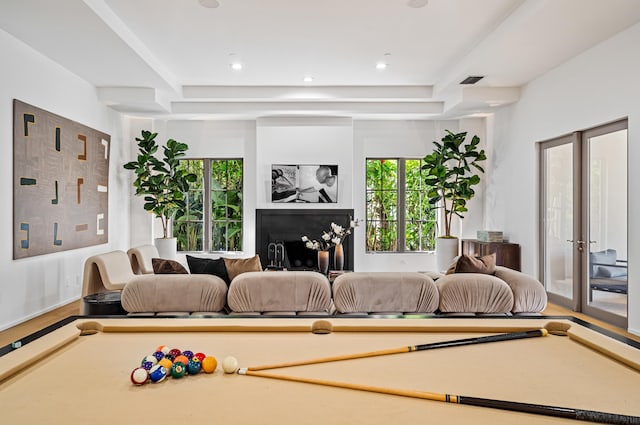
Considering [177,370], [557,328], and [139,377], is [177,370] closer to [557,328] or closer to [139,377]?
[139,377]

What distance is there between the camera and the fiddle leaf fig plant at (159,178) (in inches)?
267

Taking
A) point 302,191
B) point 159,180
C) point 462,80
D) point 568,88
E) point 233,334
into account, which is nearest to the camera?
point 233,334

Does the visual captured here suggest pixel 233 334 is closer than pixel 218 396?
No

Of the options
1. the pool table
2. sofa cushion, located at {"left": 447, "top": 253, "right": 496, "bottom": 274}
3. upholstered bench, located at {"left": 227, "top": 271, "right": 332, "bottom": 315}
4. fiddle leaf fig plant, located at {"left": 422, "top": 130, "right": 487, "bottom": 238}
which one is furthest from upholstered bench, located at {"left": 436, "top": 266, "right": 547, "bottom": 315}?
fiddle leaf fig plant, located at {"left": 422, "top": 130, "right": 487, "bottom": 238}

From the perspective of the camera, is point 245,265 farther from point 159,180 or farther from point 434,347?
point 159,180

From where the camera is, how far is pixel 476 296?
9.02ft

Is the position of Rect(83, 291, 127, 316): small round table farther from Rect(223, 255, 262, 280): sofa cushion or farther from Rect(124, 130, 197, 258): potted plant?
Rect(124, 130, 197, 258): potted plant

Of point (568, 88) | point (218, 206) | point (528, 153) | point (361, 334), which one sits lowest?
point (361, 334)

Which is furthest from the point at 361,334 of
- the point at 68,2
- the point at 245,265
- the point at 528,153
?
the point at 528,153

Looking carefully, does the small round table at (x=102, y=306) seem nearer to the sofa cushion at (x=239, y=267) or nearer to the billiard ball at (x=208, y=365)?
the sofa cushion at (x=239, y=267)

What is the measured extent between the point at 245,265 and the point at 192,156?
514 centimetres

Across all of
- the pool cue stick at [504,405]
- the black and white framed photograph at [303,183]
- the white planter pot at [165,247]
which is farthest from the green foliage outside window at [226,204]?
the pool cue stick at [504,405]

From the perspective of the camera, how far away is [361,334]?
1732 millimetres

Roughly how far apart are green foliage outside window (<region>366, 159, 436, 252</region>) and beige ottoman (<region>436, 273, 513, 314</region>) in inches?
201
